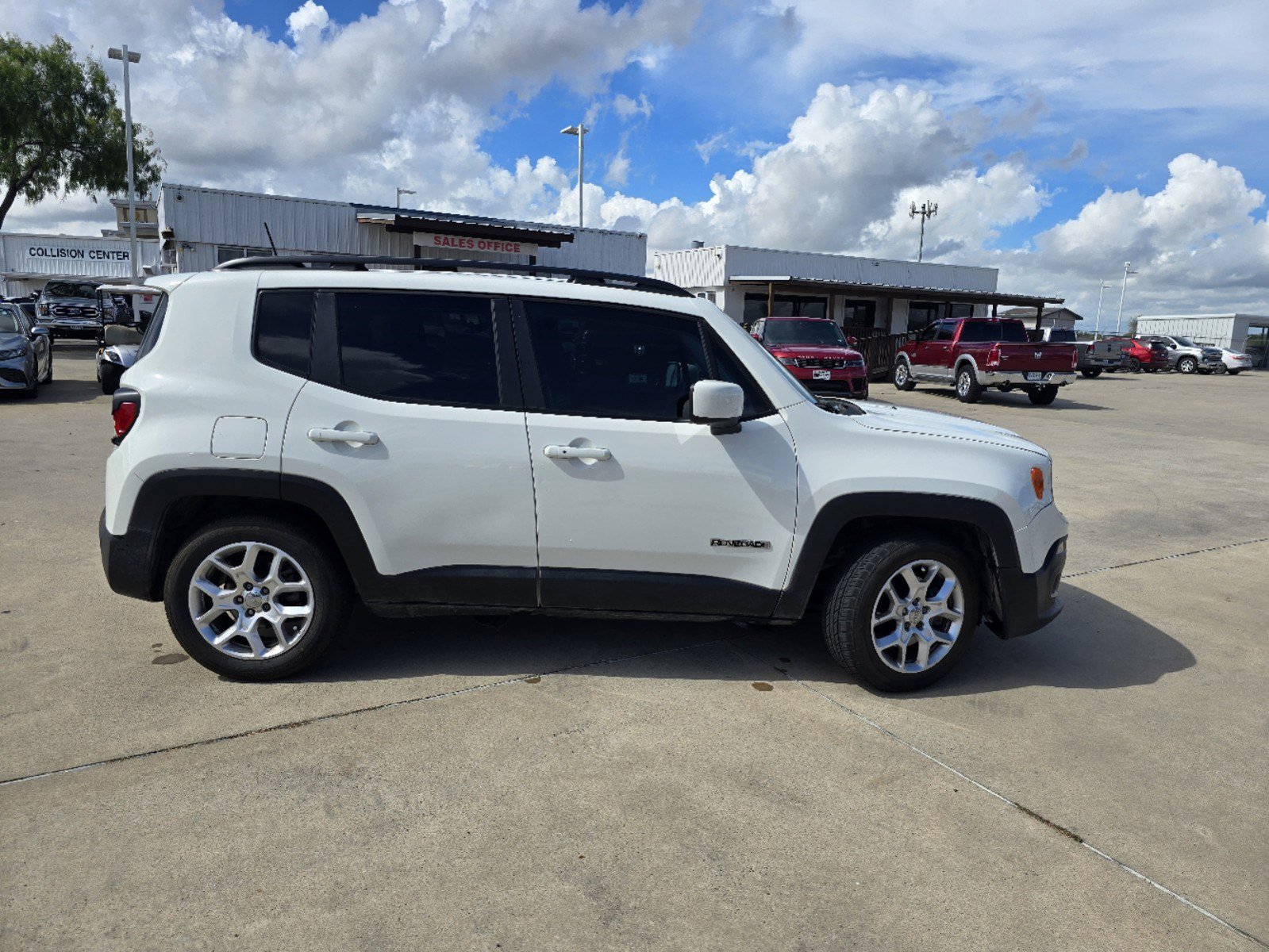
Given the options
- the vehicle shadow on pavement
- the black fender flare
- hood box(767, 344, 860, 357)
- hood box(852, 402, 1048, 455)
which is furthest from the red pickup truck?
the black fender flare

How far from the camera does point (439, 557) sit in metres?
3.71

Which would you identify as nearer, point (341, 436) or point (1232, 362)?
point (341, 436)

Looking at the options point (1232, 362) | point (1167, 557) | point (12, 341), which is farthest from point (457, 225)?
Result: point (1232, 362)

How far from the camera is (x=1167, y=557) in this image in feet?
21.4

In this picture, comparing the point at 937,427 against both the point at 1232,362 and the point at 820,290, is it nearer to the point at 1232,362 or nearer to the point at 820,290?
the point at 820,290

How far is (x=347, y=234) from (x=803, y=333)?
613 inches

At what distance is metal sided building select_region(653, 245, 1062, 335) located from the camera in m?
34.2

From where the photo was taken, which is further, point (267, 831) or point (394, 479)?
point (394, 479)

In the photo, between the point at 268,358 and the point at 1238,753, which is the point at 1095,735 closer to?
the point at 1238,753

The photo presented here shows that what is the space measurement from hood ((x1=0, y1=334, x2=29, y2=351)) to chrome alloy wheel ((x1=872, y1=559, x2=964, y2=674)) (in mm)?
14157

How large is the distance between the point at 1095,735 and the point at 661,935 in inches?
87.0

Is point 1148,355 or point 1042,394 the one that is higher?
point 1148,355

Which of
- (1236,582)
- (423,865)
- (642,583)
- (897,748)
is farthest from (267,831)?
(1236,582)

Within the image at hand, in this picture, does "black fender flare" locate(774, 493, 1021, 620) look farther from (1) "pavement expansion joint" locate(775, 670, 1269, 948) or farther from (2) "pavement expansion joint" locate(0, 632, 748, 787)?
(2) "pavement expansion joint" locate(0, 632, 748, 787)
